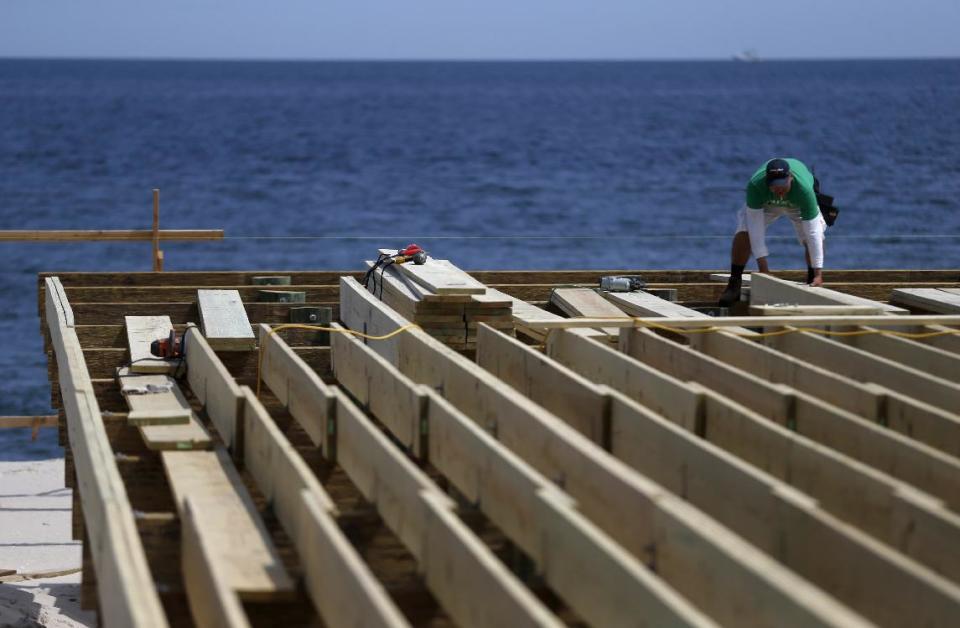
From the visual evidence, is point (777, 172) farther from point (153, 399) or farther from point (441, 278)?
point (153, 399)

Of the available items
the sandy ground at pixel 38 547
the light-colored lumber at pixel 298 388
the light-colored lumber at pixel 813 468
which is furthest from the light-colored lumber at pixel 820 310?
the sandy ground at pixel 38 547

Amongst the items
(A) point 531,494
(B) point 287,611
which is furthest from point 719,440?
(B) point 287,611

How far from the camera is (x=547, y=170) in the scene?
61.7 metres

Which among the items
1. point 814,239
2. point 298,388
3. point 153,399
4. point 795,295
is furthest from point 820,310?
point 153,399

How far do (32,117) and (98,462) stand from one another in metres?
84.1

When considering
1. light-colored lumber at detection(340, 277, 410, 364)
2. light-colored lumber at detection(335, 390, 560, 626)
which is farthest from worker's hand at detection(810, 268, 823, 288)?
light-colored lumber at detection(335, 390, 560, 626)

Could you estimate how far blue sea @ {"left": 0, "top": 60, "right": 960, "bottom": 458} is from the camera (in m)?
37.5

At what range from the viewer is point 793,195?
9.88 metres

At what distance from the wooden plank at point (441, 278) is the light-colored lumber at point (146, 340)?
1481 millimetres

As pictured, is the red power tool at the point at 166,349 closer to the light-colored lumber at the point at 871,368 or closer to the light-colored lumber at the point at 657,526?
the light-colored lumber at the point at 657,526

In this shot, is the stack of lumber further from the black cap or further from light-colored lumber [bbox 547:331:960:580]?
the black cap

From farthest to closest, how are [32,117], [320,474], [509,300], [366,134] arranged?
[32,117] < [366,134] < [509,300] < [320,474]

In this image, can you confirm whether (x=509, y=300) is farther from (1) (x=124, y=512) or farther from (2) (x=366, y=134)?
(2) (x=366, y=134)

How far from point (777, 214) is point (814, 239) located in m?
0.54
